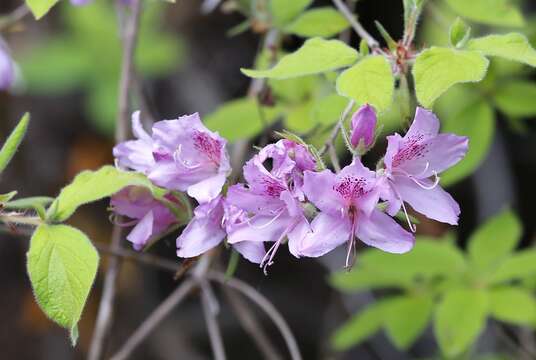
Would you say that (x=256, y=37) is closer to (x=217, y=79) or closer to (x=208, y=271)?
(x=217, y=79)

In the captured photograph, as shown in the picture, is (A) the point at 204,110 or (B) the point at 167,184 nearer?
(B) the point at 167,184

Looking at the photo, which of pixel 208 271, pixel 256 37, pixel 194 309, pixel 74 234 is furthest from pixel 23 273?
pixel 74 234

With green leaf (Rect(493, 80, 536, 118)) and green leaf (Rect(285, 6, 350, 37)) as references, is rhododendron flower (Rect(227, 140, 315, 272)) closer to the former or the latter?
green leaf (Rect(285, 6, 350, 37))

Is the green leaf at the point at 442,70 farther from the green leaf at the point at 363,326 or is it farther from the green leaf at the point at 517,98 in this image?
the green leaf at the point at 363,326

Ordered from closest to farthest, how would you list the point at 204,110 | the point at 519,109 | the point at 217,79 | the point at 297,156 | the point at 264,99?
the point at 297,156
the point at 264,99
the point at 519,109
the point at 204,110
the point at 217,79

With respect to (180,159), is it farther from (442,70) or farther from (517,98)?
(517,98)
